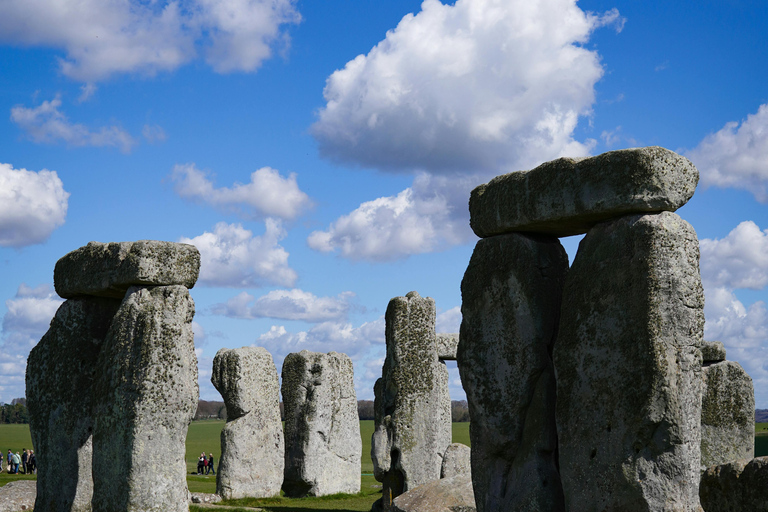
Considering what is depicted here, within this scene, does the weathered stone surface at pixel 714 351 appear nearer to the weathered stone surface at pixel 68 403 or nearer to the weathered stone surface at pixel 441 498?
the weathered stone surface at pixel 441 498

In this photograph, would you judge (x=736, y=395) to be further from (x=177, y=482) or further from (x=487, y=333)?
(x=177, y=482)

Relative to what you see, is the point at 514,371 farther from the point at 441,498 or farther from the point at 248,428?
the point at 248,428

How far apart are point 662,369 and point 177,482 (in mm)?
5593

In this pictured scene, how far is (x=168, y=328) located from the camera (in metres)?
10.1

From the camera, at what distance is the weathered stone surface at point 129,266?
10.3m

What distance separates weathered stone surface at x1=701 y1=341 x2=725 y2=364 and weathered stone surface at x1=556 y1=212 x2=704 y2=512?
8.26m

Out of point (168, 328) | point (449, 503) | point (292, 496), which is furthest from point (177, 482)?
point (292, 496)

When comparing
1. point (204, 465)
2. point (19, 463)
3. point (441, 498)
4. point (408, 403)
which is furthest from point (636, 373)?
point (19, 463)

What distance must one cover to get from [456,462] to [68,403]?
281 inches

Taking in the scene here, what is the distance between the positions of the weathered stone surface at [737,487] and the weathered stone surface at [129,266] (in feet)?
20.5

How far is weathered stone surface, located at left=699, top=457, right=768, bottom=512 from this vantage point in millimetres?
6707

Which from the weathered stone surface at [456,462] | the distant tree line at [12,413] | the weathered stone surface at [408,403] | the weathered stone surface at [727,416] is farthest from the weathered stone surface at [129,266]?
the distant tree line at [12,413]

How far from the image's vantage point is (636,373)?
26.6 feet

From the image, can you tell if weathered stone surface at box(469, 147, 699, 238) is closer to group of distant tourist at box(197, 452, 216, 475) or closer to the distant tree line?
group of distant tourist at box(197, 452, 216, 475)
